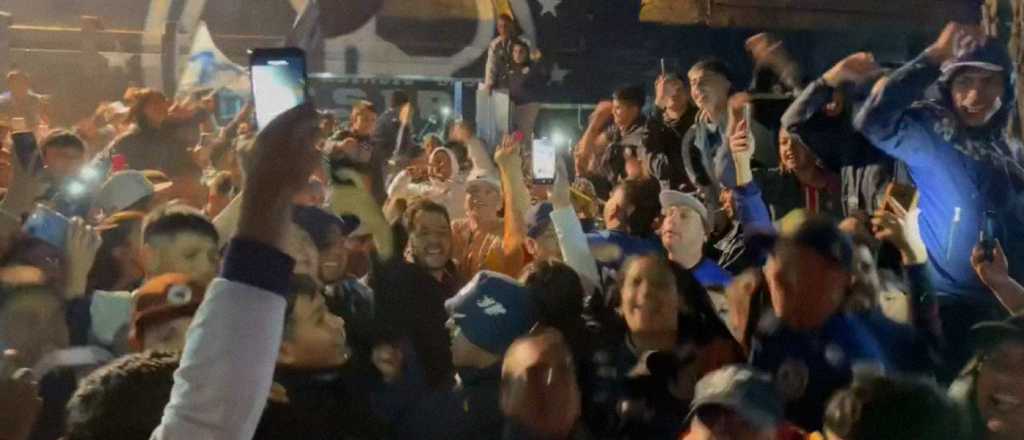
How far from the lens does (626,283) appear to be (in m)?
2.92

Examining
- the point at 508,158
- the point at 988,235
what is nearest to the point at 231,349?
the point at 508,158

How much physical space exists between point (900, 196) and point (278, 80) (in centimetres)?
214

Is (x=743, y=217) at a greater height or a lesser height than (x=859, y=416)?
greater

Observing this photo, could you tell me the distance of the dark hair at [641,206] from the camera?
3379 millimetres

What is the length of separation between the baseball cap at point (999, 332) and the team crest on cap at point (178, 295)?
68.6 inches

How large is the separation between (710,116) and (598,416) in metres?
1.66

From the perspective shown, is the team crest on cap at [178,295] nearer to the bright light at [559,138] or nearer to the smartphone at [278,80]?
the smartphone at [278,80]

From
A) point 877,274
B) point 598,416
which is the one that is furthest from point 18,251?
point 877,274

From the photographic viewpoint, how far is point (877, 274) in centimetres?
315

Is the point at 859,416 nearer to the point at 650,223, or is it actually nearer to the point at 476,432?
the point at 476,432

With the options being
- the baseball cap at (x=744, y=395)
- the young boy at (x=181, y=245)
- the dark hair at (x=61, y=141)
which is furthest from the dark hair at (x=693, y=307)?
the dark hair at (x=61, y=141)

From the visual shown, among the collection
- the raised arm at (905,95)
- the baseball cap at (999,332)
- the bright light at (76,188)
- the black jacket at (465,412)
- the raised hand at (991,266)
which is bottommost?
the black jacket at (465,412)

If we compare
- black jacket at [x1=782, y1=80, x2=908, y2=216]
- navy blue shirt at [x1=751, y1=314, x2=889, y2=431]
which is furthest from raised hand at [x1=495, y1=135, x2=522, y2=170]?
navy blue shirt at [x1=751, y1=314, x2=889, y2=431]

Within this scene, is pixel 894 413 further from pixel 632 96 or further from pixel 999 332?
pixel 632 96
